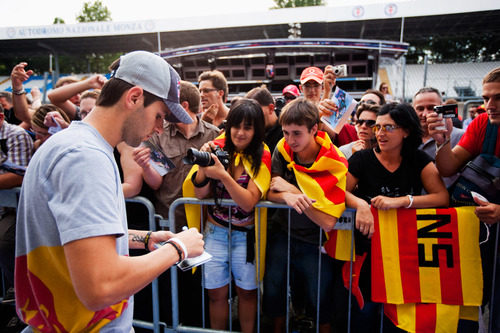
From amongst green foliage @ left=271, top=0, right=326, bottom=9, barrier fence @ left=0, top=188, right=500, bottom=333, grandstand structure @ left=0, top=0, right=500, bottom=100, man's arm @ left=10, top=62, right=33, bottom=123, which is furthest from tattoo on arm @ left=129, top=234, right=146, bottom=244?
green foliage @ left=271, top=0, right=326, bottom=9

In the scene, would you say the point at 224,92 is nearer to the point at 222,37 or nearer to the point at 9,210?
the point at 9,210

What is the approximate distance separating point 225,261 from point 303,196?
0.87 m

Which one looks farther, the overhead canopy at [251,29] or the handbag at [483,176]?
the overhead canopy at [251,29]

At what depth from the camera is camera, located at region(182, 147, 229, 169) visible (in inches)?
75.3

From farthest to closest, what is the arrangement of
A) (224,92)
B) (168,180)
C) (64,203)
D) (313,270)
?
(224,92)
(168,180)
(313,270)
(64,203)

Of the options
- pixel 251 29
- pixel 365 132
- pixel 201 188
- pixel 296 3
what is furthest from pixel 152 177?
pixel 296 3

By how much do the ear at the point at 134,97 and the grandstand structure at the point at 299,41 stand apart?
424 inches

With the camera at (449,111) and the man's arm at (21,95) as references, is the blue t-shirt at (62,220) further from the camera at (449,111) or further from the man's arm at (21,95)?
the man's arm at (21,95)

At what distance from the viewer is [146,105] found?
4.08 ft

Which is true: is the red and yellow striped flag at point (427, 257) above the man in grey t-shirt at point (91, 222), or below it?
below

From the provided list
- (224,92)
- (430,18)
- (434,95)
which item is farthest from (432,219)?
(430,18)

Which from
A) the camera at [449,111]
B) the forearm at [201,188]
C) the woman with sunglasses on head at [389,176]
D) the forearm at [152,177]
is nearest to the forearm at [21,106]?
the forearm at [152,177]

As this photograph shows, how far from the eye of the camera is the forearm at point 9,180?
2.78m

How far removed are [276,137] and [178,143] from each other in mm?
1045
